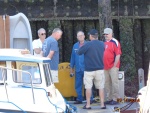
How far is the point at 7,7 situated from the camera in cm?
1609

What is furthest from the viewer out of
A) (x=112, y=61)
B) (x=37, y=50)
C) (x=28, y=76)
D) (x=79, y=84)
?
(x=79, y=84)

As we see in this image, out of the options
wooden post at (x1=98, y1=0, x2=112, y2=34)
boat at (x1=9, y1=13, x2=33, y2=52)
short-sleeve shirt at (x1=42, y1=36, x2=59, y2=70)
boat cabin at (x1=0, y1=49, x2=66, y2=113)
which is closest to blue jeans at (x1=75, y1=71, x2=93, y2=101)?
short-sleeve shirt at (x1=42, y1=36, x2=59, y2=70)

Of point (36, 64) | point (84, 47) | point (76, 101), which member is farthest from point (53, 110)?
point (76, 101)

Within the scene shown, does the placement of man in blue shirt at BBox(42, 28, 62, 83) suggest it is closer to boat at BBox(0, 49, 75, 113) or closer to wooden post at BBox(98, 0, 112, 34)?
wooden post at BBox(98, 0, 112, 34)

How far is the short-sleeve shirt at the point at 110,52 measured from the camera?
1266 cm

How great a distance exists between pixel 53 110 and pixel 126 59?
801 cm

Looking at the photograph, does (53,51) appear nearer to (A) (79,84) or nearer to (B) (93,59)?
(B) (93,59)

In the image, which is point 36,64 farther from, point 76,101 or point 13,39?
point 76,101

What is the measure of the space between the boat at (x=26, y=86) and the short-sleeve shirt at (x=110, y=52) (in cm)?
336

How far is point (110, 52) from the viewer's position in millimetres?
12688

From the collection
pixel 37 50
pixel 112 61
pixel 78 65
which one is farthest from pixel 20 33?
pixel 112 61

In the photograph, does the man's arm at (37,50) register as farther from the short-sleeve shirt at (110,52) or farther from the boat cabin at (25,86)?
the boat cabin at (25,86)

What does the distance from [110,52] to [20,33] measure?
2.26m

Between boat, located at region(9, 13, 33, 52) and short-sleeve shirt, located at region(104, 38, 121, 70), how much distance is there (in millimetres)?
1885
